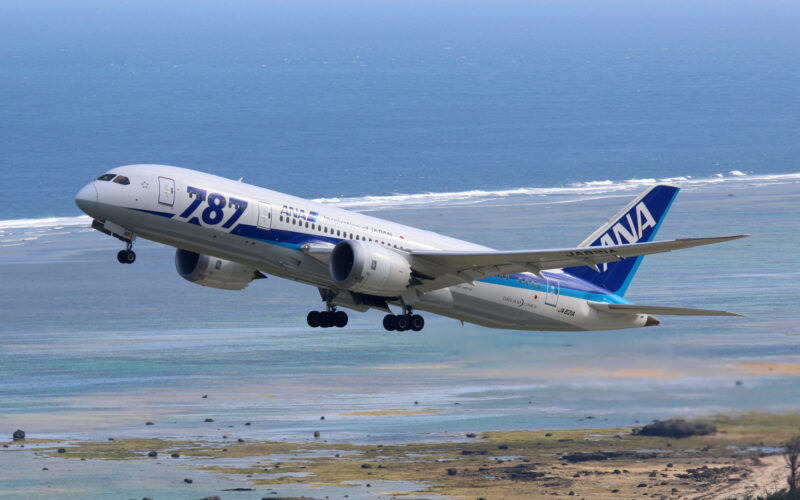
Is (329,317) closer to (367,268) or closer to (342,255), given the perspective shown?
(342,255)

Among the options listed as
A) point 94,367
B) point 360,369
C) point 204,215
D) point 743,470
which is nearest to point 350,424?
point 360,369

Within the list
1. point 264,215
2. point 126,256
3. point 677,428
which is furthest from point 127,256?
point 677,428

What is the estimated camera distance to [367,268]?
7125cm

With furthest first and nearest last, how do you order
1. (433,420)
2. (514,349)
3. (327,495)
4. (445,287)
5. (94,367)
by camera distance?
1. (94,367)
2. (433,420)
3. (327,495)
4. (514,349)
5. (445,287)

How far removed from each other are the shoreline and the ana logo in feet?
291

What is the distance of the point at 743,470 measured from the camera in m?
178

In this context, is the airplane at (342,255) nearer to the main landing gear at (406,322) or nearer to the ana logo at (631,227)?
the main landing gear at (406,322)

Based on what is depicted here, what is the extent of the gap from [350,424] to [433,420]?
36.2 feet

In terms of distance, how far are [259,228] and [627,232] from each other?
26.1 meters

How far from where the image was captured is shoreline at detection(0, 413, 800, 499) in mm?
175625

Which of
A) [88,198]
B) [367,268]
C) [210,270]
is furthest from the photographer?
[210,270]

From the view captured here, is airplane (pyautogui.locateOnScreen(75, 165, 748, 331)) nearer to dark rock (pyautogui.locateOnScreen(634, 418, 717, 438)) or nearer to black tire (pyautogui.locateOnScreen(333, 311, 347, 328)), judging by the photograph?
black tire (pyautogui.locateOnScreen(333, 311, 347, 328))

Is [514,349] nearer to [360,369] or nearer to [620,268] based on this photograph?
[620,268]

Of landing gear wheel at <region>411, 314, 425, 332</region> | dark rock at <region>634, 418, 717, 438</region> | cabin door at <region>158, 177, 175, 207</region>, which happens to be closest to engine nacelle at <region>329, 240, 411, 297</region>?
landing gear wheel at <region>411, 314, 425, 332</region>
